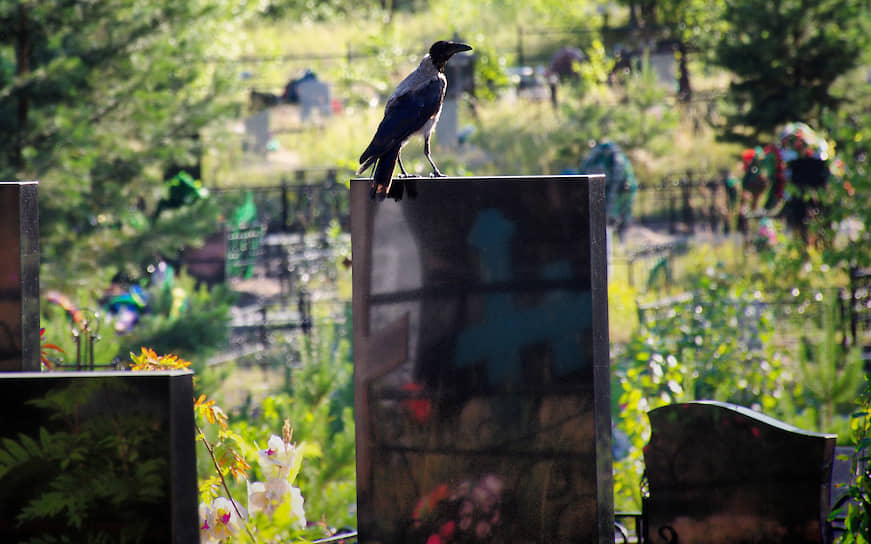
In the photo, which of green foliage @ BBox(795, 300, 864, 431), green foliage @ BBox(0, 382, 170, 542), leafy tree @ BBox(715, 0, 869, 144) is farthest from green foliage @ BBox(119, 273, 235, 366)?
leafy tree @ BBox(715, 0, 869, 144)

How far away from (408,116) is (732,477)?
72.3 inches

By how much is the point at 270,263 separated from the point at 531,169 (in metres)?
5.59

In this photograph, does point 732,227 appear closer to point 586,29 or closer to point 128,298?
point 128,298

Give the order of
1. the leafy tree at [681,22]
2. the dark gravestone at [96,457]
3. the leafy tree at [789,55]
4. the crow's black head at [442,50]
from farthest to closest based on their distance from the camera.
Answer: the leafy tree at [681,22] < the leafy tree at [789,55] < the crow's black head at [442,50] < the dark gravestone at [96,457]

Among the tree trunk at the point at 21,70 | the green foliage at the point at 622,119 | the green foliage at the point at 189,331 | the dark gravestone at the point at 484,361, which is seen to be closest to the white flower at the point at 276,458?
the dark gravestone at the point at 484,361

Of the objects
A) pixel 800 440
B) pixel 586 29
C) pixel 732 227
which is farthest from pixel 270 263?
pixel 586 29

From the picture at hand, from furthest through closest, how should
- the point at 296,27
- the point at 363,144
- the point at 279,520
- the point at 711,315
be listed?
the point at 296,27
the point at 363,144
the point at 711,315
the point at 279,520

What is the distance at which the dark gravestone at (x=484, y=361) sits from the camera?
9.75 feet

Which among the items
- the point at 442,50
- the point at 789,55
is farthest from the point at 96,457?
the point at 789,55

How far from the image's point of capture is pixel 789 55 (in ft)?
60.0

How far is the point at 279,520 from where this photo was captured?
2.74 meters

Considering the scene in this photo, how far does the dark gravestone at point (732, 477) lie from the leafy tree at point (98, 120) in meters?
6.29

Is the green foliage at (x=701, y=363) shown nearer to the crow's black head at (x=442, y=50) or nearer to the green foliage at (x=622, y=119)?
the crow's black head at (x=442, y=50)

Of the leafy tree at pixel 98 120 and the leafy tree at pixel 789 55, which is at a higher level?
the leafy tree at pixel 789 55
